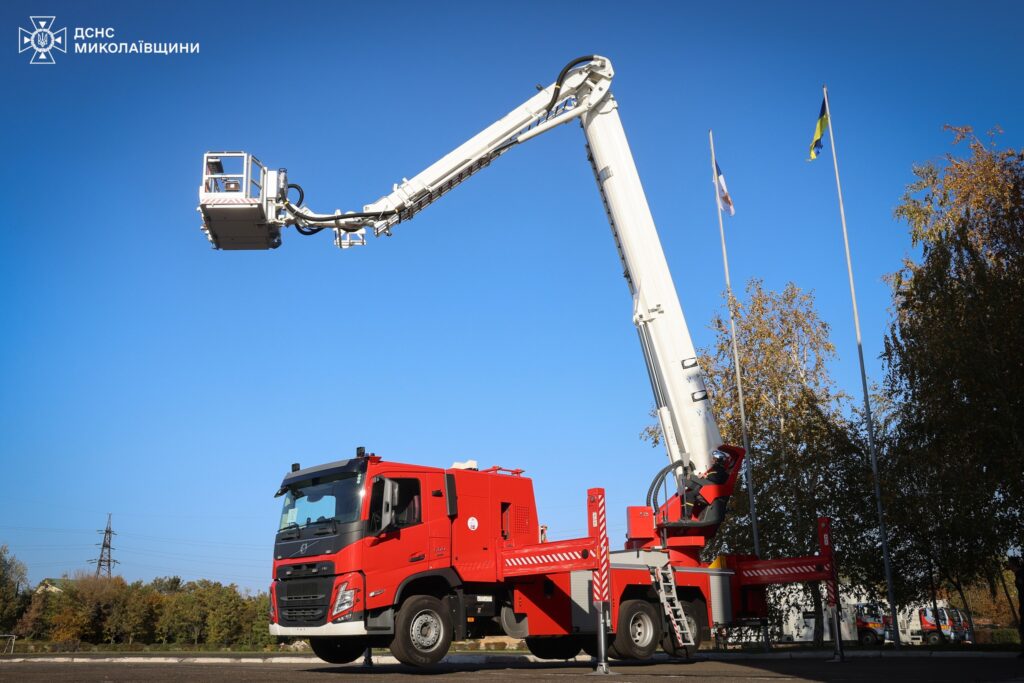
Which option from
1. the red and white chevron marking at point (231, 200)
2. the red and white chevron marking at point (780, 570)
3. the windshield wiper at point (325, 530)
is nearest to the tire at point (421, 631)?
the windshield wiper at point (325, 530)

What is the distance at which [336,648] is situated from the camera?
14.6 meters

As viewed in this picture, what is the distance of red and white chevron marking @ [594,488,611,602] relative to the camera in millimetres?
12820

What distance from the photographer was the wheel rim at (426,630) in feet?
42.6

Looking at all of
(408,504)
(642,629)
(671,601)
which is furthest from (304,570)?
(671,601)

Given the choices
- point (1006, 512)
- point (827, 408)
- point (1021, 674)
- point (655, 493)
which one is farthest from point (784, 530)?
point (1021, 674)

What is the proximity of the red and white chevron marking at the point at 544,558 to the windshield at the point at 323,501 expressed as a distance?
122 inches

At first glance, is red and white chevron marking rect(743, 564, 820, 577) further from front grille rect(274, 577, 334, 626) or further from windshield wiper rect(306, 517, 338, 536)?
front grille rect(274, 577, 334, 626)

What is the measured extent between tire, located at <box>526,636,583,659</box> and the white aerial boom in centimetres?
411

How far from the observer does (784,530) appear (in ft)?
92.5

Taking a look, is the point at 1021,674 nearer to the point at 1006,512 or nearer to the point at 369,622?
the point at 369,622

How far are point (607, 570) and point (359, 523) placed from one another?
12.3 feet

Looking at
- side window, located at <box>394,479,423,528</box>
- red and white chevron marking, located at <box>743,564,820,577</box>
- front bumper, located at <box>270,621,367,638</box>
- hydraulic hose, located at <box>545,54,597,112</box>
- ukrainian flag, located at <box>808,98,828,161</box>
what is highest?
ukrainian flag, located at <box>808,98,828,161</box>

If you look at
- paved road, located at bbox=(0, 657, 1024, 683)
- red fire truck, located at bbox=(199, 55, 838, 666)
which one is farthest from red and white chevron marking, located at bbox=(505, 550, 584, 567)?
paved road, located at bbox=(0, 657, 1024, 683)

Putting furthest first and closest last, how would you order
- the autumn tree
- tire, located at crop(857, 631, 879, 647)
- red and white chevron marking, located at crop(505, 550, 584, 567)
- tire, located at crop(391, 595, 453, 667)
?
tire, located at crop(857, 631, 879, 647)
the autumn tree
red and white chevron marking, located at crop(505, 550, 584, 567)
tire, located at crop(391, 595, 453, 667)
